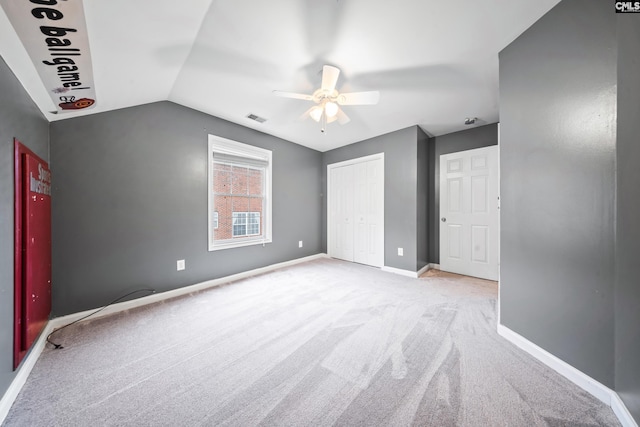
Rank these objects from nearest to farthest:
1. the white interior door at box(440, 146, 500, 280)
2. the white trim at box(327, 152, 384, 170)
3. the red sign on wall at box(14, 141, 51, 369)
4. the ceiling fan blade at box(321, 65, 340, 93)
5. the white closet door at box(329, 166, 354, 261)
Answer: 1. the red sign on wall at box(14, 141, 51, 369)
2. the ceiling fan blade at box(321, 65, 340, 93)
3. the white interior door at box(440, 146, 500, 280)
4. the white trim at box(327, 152, 384, 170)
5. the white closet door at box(329, 166, 354, 261)

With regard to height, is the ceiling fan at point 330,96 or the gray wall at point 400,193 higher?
the ceiling fan at point 330,96

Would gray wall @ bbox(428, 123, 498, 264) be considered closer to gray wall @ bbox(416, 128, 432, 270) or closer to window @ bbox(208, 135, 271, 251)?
gray wall @ bbox(416, 128, 432, 270)

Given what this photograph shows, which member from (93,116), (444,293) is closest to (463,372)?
(444,293)

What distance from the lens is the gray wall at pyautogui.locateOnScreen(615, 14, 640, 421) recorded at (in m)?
1.01

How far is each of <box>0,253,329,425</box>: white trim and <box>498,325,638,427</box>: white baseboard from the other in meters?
3.14

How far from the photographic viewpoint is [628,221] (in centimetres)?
107

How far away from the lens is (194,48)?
176 centimetres

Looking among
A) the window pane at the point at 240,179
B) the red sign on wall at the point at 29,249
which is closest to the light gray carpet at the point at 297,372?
the red sign on wall at the point at 29,249

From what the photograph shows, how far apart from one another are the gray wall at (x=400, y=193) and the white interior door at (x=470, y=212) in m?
0.72

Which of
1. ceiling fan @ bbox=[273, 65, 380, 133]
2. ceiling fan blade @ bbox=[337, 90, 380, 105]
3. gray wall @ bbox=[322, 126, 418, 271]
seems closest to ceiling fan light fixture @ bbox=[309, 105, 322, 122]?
ceiling fan @ bbox=[273, 65, 380, 133]

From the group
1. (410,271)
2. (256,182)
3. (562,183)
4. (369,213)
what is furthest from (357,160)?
(562,183)

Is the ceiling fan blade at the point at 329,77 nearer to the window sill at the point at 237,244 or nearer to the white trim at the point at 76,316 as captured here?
the window sill at the point at 237,244

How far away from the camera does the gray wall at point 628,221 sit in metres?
1.01

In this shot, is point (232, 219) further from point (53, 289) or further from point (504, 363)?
point (504, 363)
